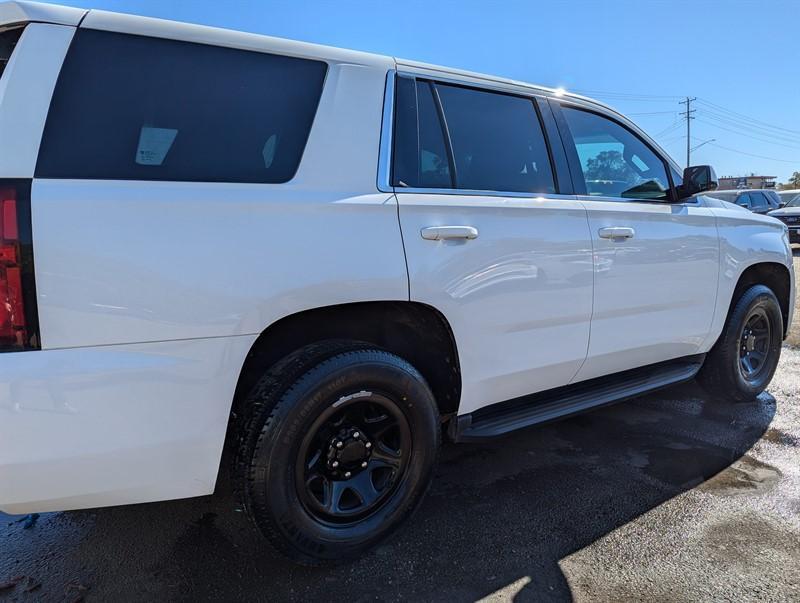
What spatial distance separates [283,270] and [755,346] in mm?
3917

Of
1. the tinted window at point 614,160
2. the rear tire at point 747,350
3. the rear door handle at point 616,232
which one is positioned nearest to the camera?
the rear door handle at point 616,232

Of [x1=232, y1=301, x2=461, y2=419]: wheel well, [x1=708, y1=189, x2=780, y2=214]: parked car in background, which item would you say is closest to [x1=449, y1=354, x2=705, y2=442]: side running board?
[x1=232, y1=301, x2=461, y2=419]: wheel well

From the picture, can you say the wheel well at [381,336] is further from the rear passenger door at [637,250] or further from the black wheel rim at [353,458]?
the rear passenger door at [637,250]

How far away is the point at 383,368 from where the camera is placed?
2146mm

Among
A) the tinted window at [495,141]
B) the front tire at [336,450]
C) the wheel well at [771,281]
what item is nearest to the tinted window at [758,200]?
the wheel well at [771,281]

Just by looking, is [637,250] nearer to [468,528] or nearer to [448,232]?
[448,232]

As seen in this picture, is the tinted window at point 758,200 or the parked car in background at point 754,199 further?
the tinted window at point 758,200

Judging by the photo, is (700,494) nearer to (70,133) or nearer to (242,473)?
(242,473)

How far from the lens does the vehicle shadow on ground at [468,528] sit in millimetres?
2135

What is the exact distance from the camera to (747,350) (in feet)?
13.7

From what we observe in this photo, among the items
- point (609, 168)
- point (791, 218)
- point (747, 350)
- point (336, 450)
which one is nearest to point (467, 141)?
point (609, 168)

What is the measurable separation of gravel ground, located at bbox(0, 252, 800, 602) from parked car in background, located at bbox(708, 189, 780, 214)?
52.1ft

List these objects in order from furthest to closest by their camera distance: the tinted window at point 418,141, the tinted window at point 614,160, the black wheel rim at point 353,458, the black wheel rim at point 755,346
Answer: the black wheel rim at point 755,346
the tinted window at point 614,160
the tinted window at point 418,141
the black wheel rim at point 353,458

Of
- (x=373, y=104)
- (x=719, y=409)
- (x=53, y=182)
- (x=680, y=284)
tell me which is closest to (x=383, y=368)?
(x=373, y=104)
